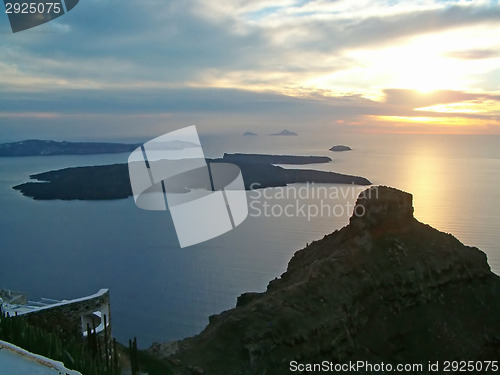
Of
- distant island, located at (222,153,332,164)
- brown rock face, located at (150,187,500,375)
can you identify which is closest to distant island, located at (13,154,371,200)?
distant island, located at (222,153,332,164)

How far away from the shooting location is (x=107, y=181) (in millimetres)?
96188

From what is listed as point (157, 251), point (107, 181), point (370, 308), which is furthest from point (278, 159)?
point (370, 308)

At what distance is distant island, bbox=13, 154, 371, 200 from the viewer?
90.5 m

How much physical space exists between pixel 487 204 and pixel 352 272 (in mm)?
61732

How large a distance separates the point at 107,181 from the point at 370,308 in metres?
83.7

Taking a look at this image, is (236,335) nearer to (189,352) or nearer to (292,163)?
(189,352)

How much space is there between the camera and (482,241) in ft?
168

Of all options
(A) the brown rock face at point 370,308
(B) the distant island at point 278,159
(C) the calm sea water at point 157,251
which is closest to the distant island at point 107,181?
(C) the calm sea water at point 157,251

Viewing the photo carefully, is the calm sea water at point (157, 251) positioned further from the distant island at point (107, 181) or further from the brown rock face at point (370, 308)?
the brown rock face at point (370, 308)

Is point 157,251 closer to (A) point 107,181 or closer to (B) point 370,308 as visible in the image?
(B) point 370,308

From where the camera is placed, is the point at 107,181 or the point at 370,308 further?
the point at 107,181

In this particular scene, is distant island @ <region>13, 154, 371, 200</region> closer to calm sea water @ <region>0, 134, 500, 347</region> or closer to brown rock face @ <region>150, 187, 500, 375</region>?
calm sea water @ <region>0, 134, 500, 347</region>

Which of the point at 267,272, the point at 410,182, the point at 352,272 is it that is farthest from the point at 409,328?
the point at 410,182

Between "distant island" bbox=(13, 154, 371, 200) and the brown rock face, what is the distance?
7099cm
